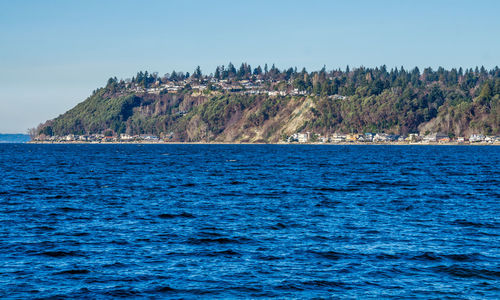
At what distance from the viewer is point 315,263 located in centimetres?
2784

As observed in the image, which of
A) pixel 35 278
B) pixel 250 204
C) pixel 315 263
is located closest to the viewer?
pixel 35 278

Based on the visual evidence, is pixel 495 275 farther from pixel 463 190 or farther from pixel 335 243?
pixel 463 190

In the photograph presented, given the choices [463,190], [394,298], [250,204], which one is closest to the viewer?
[394,298]

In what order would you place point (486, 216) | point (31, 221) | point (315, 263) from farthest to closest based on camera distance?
1. point (486, 216)
2. point (31, 221)
3. point (315, 263)

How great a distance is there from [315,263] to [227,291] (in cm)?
590

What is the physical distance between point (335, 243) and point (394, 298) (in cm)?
975

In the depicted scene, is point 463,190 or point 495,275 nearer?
point 495,275

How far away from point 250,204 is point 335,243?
61.4 ft

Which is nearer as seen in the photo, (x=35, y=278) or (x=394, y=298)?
(x=394, y=298)

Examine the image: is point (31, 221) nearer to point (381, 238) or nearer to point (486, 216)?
point (381, 238)

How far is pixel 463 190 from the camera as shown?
209 ft

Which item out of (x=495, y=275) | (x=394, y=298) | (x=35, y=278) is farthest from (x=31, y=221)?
(x=495, y=275)

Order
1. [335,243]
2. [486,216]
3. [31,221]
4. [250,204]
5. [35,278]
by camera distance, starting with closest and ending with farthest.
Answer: [35,278], [335,243], [31,221], [486,216], [250,204]

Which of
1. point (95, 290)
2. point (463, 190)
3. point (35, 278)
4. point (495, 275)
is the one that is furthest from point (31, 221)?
point (463, 190)
